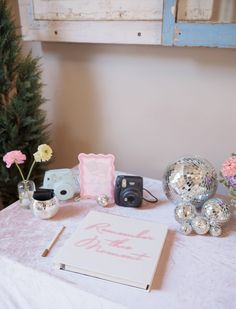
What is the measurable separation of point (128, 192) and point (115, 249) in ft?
0.77

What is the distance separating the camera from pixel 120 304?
641 millimetres

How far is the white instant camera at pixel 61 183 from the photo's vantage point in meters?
1.03

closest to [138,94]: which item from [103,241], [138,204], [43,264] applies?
[138,204]

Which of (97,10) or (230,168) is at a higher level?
(97,10)

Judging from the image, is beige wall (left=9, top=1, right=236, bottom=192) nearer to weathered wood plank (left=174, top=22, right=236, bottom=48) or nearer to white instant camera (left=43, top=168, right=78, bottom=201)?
weathered wood plank (left=174, top=22, right=236, bottom=48)

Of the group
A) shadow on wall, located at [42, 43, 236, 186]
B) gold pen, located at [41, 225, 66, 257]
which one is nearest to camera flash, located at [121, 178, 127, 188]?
gold pen, located at [41, 225, 66, 257]

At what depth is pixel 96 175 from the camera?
1042 mm

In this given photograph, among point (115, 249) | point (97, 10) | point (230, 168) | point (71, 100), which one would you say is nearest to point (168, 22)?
point (97, 10)

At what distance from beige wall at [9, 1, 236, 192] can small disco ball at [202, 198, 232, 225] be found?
41cm

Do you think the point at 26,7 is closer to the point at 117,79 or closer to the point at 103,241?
the point at 117,79

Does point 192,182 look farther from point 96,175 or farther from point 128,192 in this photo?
point 96,175

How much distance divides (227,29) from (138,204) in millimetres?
624

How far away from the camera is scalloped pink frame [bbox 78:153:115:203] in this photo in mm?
1029

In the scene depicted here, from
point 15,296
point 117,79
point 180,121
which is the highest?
point 117,79
